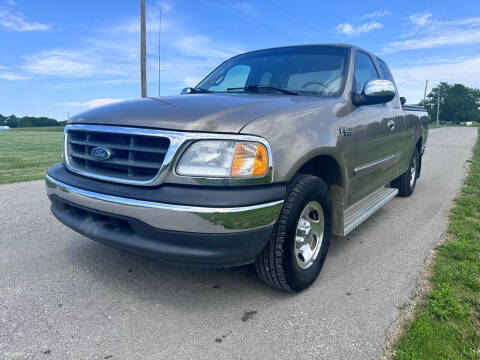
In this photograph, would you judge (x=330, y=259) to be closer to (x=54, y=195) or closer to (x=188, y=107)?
(x=188, y=107)

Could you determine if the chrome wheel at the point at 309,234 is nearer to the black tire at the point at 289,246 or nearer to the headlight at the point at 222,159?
the black tire at the point at 289,246

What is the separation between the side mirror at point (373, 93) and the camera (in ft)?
10.3

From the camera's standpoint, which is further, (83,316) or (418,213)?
(418,213)

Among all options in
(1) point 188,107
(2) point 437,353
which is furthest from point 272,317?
(1) point 188,107

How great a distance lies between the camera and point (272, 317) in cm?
230

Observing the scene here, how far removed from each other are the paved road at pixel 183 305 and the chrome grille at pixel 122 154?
0.86 metres

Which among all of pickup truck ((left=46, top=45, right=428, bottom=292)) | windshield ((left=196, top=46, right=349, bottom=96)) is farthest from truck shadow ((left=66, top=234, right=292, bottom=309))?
windshield ((left=196, top=46, right=349, bottom=96))

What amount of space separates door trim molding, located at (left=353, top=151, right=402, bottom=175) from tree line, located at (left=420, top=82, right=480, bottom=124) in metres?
113

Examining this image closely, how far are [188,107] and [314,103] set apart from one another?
3.10 ft

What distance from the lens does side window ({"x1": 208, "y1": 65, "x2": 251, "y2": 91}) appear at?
366 centimetres

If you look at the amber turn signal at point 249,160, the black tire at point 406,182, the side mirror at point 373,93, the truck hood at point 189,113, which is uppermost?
the side mirror at point 373,93

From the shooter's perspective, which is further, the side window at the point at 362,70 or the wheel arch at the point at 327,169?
the side window at the point at 362,70

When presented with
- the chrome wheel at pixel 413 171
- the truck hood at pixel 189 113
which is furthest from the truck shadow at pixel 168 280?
the chrome wheel at pixel 413 171

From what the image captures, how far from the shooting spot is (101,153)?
235cm
